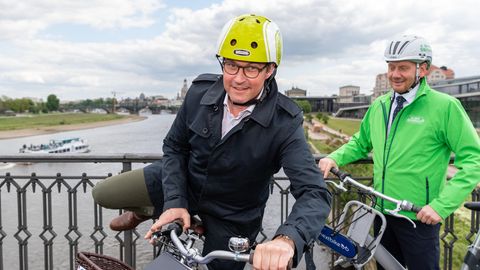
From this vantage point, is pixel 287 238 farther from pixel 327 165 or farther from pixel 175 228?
pixel 327 165

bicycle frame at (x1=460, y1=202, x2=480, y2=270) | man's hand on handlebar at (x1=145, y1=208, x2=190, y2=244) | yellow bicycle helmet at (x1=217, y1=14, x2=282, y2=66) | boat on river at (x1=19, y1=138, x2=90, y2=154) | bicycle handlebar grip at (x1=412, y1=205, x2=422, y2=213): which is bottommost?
boat on river at (x1=19, y1=138, x2=90, y2=154)

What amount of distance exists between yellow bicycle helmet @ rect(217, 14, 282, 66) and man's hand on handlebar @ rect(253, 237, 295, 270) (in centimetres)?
77

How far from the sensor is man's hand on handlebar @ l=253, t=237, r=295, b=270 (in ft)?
4.66

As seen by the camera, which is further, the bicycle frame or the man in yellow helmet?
the bicycle frame

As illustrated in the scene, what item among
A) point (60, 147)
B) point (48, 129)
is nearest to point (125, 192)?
point (60, 147)

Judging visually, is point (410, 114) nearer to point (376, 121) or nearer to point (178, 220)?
point (376, 121)

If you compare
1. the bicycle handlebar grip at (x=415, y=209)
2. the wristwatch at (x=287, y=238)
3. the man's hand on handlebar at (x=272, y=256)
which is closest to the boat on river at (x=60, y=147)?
the bicycle handlebar grip at (x=415, y=209)

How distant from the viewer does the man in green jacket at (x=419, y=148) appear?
2.63 meters

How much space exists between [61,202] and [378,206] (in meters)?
16.3

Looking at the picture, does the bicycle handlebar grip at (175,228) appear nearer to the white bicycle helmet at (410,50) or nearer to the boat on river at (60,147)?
the white bicycle helmet at (410,50)

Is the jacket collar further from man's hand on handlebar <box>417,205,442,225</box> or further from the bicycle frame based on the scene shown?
the bicycle frame

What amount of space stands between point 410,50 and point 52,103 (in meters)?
136

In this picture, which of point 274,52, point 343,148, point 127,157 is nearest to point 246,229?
point 274,52

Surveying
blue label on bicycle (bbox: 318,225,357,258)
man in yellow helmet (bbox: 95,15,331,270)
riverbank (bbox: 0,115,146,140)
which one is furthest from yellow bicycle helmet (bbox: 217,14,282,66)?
riverbank (bbox: 0,115,146,140)
